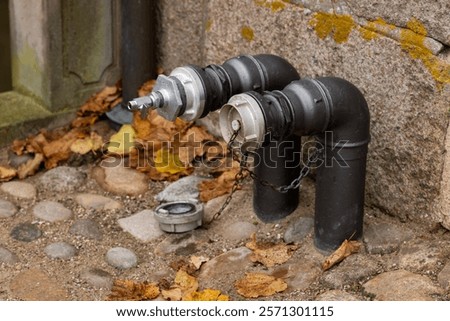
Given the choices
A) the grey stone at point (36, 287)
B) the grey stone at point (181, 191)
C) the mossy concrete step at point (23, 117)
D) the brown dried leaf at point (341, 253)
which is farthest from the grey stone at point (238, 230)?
the mossy concrete step at point (23, 117)

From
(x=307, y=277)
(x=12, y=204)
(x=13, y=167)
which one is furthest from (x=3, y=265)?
(x=307, y=277)

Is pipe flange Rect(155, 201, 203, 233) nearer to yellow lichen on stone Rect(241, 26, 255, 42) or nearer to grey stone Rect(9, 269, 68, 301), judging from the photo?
grey stone Rect(9, 269, 68, 301)

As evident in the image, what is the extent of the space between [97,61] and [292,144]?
1.51 metres

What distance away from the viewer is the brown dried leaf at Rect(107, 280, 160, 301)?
3.47 m

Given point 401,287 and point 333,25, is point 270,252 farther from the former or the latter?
point 333,25

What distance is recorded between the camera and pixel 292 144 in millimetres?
3824

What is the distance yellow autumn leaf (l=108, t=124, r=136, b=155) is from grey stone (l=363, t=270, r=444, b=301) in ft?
5.51

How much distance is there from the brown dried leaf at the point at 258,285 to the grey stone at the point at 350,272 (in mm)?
177

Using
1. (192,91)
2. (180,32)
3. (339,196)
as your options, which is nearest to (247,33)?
(180,32)

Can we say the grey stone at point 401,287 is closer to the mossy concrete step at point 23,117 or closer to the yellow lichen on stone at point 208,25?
the yellow lichen on stone at point 208,25

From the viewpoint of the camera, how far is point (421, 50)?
11.4 feet

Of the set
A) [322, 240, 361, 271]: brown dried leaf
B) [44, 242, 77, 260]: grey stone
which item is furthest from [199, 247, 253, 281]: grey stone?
[44, 242, 77, 260]: grey stone

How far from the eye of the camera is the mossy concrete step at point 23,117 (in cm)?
468

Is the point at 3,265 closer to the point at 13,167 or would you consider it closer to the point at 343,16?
the point at 13,167
